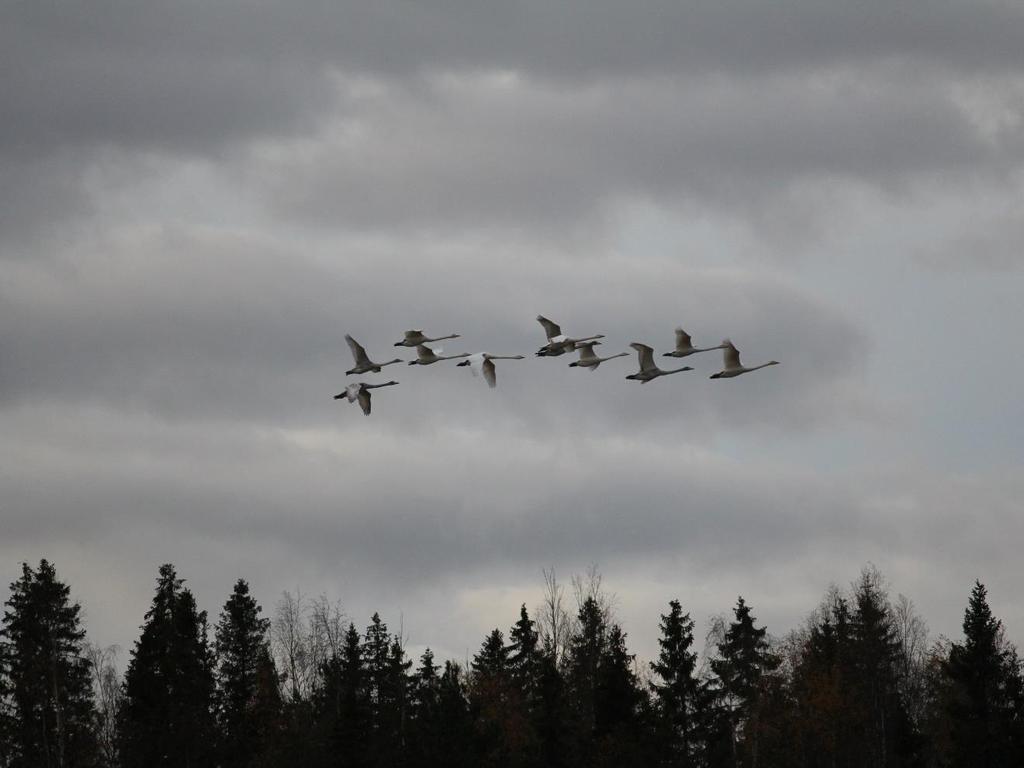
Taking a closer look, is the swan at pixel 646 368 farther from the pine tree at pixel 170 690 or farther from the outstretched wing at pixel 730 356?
the pine tree at pixel 170 690

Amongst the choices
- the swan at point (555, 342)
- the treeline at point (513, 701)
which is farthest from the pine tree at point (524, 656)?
the swan at point (555, 342)

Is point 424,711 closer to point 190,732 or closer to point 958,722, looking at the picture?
point 190,732

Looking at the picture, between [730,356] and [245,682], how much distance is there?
42945mm

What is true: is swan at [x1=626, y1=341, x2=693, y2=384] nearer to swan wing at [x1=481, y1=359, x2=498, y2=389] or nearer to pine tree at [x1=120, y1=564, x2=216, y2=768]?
swan wing at [x1=481, y1=359, x2=498, y2=389]

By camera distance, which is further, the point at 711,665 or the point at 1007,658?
the point at 711,665

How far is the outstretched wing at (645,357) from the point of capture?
202 ft

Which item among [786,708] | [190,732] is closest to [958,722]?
[786,708]

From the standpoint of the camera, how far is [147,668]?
306ft

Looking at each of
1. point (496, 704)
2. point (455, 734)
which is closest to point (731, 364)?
point (455, 734)

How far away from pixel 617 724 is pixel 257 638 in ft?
95.0

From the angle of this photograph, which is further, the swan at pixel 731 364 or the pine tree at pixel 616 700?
the pine tree at pixel 616 700

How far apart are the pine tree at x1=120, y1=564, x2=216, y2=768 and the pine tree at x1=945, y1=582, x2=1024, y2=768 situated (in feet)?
104

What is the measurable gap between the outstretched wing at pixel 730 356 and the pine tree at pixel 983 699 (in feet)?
80.6

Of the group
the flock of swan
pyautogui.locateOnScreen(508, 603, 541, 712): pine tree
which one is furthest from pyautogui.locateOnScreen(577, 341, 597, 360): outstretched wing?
pyautogui.locateOnScreen(508, 603, 541, 712): pine tree
